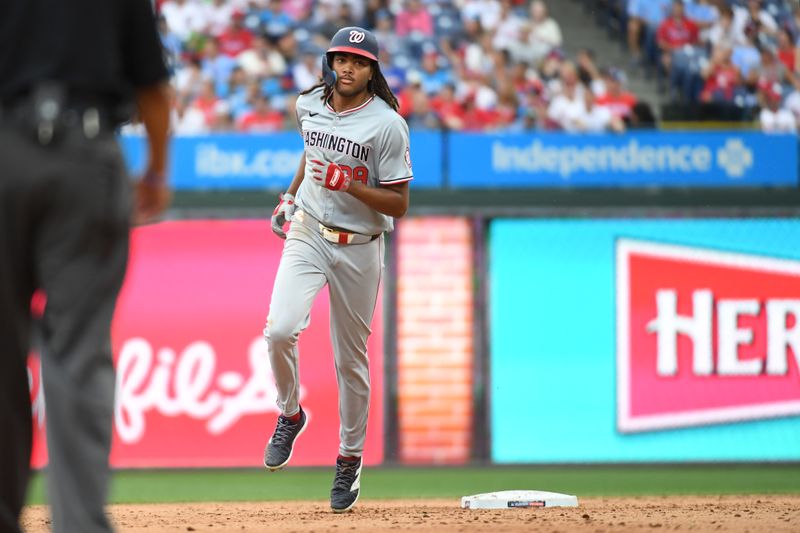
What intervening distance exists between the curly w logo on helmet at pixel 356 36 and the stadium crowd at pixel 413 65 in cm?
657

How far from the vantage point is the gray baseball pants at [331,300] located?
6184 mm

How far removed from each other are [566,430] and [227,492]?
2.75m

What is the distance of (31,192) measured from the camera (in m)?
3.17

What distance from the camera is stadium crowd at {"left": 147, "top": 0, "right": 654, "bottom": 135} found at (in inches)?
545

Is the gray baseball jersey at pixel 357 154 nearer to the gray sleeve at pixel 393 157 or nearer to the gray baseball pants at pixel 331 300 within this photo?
the gray sleeve at pixel 393 157

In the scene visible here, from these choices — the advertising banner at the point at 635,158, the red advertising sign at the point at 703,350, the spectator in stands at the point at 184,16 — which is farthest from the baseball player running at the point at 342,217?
the spectator in stands at the point at 184,16

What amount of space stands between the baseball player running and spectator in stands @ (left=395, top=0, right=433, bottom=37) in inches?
354

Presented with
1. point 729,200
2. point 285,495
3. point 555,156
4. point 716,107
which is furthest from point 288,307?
point 716,107

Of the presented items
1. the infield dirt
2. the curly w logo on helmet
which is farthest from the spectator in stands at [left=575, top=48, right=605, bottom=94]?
the curly w logo on helmet

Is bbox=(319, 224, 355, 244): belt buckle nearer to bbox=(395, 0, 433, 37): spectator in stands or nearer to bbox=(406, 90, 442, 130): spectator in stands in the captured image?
bbox=(406, 90, 442, 130): spectator in stands

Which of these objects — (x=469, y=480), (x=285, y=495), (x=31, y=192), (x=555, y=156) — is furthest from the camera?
(x=555, y=156)

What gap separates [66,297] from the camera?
323cm

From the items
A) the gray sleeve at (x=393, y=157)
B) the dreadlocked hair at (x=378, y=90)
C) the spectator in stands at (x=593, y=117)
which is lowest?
the gray sleeve at (x=393, y=157)

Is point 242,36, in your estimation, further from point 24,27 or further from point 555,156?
point 24,27
